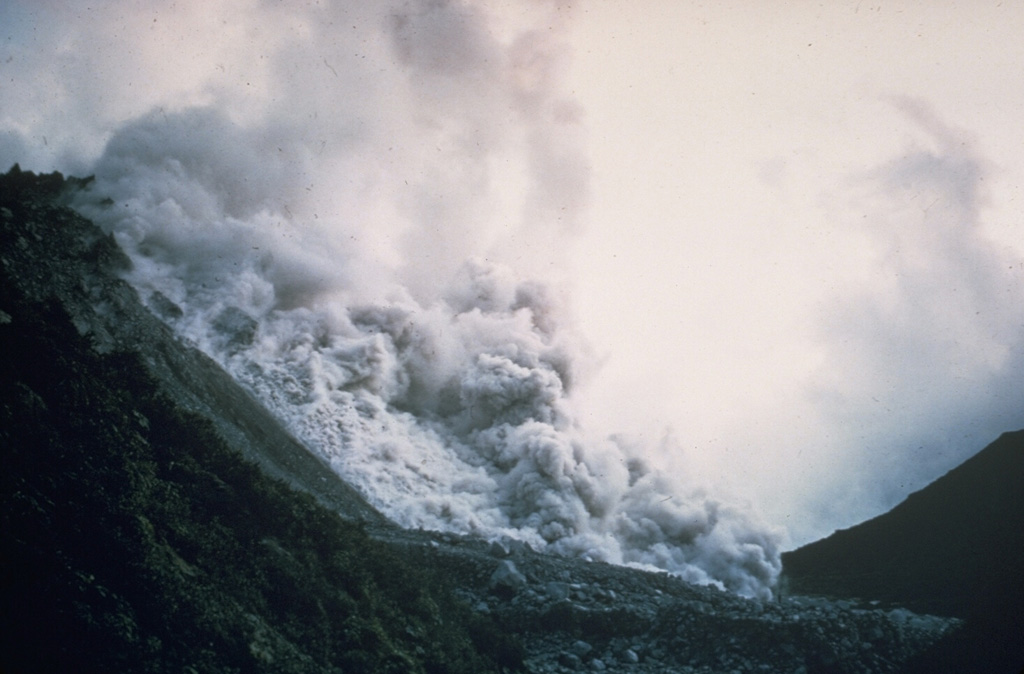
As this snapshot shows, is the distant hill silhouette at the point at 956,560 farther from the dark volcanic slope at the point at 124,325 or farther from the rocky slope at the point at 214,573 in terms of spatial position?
the dark volcanic slope at the point at 124,325

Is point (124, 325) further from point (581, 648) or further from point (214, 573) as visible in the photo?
point (581, 648)

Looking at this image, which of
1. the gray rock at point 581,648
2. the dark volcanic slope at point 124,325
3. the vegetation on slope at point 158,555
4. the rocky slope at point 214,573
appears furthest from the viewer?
the dark volcanic slope at point 124,325

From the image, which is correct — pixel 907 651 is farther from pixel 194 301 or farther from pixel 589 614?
pixel 194 301

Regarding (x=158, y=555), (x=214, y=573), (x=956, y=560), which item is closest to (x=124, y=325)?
(x=214, y=573)

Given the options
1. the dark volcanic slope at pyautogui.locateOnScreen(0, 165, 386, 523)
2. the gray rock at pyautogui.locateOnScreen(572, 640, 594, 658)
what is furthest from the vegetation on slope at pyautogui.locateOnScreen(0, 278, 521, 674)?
the dark volcanic slope at pyautogui.locateOnScreen(0, 165, 386, 523)

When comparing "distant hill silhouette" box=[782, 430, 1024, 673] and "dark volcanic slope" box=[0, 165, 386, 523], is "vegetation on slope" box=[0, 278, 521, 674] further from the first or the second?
"distant hill silhouette" box=[782, 430, 1024, 673]

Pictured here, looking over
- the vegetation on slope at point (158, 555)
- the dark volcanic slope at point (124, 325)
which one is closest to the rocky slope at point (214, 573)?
the vegetation on slope at point (158, 555)
